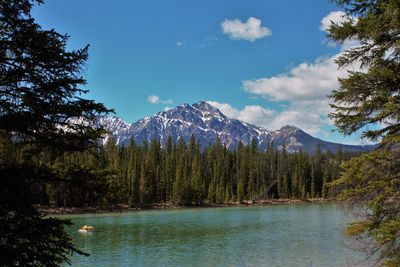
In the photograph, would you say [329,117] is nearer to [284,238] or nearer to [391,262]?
[391,262]

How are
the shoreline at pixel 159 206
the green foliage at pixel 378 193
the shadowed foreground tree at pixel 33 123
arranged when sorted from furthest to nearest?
the shoreline at pixel 159 206, the green foliage at pixel 378 193, the shadowed foreground tree at pixel 33 123

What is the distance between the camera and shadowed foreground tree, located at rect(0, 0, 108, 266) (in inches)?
296

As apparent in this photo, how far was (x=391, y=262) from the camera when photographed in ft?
35.6

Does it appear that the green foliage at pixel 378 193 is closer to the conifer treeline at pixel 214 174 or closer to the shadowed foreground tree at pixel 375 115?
the shadowed foreground tree at pixel 375 115

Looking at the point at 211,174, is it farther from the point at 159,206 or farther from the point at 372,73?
the point at 372,73

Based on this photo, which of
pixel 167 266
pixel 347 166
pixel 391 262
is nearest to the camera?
pixel 391 262

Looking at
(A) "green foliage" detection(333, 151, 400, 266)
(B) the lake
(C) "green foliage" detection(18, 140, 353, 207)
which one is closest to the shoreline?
(C) "green foliage" detection(18, 140, 353, 207)

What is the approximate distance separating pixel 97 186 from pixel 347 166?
722cm

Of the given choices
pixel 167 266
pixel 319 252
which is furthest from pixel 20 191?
pixel 319 252

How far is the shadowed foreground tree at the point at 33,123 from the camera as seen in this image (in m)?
7.53

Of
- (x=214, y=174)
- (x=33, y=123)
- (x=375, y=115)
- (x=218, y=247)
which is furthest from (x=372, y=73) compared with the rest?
(x=214, y=174)

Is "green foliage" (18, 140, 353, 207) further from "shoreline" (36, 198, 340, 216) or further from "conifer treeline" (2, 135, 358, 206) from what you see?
"shoreline" (36, 198, 340, 216)

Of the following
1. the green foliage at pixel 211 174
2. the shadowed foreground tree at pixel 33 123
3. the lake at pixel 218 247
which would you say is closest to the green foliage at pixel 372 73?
the shadowed foreground tree at pixel 33 123

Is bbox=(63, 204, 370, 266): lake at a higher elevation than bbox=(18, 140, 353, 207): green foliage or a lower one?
lower
